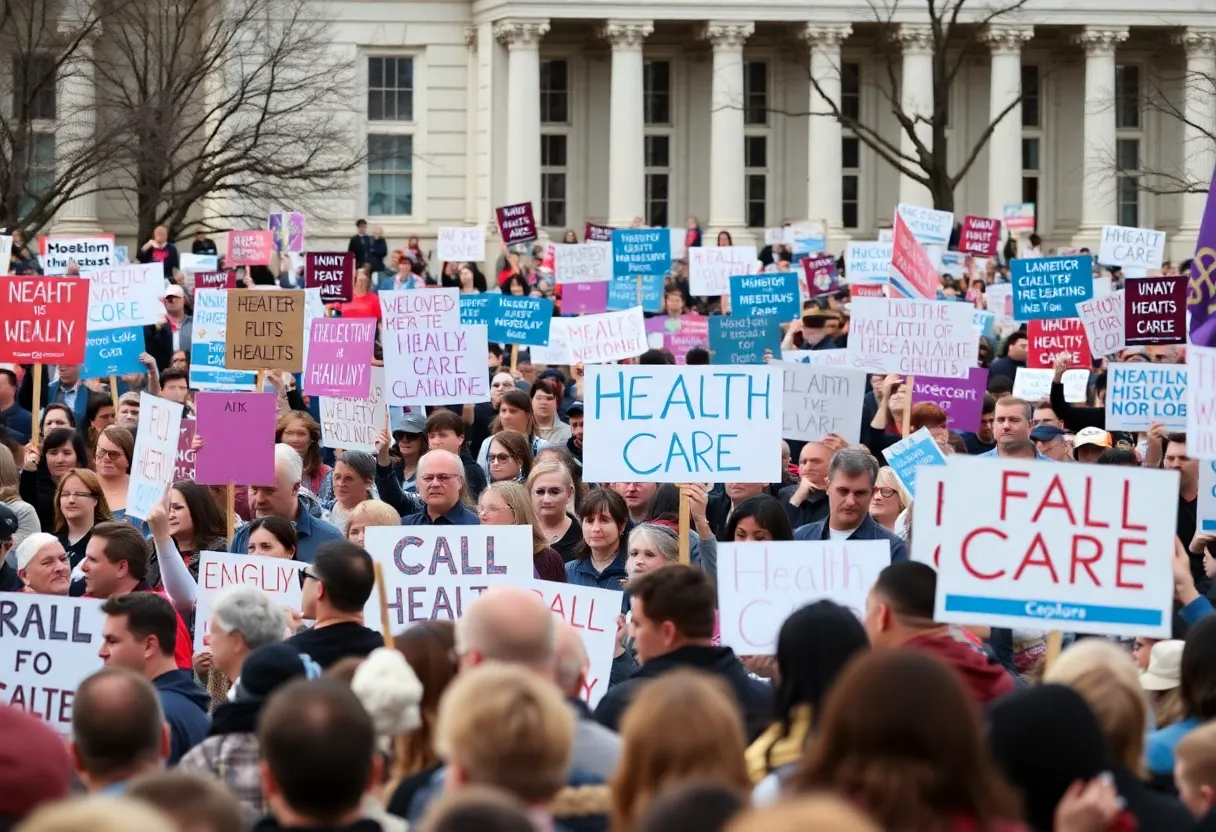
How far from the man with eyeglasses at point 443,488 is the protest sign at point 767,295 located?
8.61 metres

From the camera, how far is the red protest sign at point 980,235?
30.6 metres

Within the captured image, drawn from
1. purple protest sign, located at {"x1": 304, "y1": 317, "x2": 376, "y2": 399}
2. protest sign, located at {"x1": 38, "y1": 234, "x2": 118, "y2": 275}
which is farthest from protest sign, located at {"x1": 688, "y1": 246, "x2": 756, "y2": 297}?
purple protest sign, located at {"x1": 304, "y1": 317, "x2": 376, "y2": 399}

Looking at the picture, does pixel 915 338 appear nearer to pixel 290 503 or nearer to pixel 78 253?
pixel 290 503

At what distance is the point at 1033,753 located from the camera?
529 cm

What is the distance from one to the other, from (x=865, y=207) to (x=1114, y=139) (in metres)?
5.55

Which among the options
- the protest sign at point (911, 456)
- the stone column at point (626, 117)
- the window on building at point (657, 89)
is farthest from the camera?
the window on building at point (657, 89)

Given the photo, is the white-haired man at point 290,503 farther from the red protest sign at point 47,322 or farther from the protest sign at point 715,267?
the protest sign at point 715,267

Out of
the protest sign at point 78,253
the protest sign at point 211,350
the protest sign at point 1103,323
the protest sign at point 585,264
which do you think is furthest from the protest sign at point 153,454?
the protest sign at point 585,264

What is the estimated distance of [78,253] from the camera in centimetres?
2203

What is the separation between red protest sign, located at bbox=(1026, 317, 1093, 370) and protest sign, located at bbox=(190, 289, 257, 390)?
6.63 meters

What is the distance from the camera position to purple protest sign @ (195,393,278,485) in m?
11.3

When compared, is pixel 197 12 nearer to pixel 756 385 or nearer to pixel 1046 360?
pixel 1046 360

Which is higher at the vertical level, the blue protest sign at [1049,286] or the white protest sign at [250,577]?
the blue protest sign at [1049,286]

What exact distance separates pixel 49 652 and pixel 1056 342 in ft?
40.5
